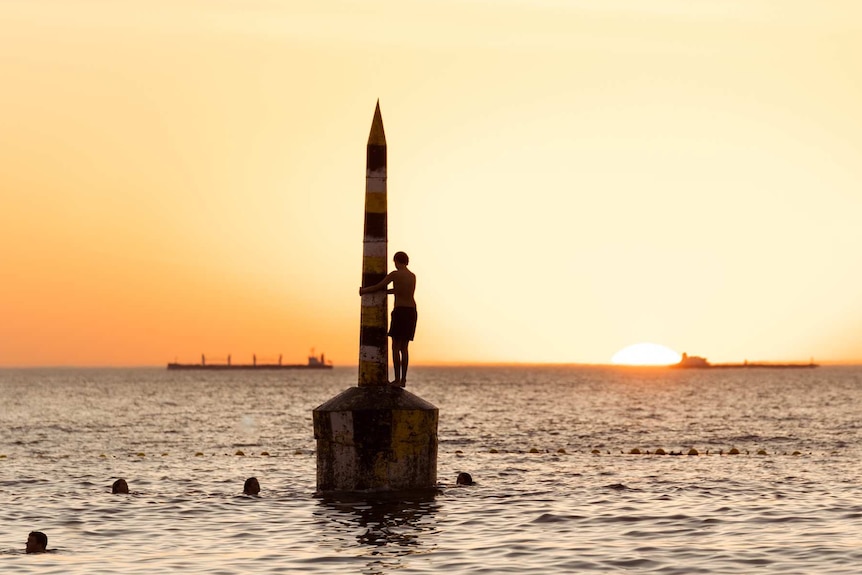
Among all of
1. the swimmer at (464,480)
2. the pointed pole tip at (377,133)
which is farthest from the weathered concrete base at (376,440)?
the pointed pole tip at (377,133)

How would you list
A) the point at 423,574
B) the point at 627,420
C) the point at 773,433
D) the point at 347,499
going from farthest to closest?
the point at 627,420
the point at 773,433
the point at 347,499
the point at 423,574

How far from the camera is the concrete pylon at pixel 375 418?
24.8m

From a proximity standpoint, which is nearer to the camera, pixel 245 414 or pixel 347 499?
pixel 347 499

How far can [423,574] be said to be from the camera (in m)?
17.2

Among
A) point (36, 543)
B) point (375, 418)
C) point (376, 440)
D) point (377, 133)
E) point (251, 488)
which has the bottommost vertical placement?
point (36, 543)

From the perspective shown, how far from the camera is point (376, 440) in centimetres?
2484

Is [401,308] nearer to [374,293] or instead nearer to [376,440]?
[374,293]

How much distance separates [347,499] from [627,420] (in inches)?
2174

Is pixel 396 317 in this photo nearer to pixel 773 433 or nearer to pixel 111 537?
pixel 111 537

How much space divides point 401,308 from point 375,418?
2.41 m

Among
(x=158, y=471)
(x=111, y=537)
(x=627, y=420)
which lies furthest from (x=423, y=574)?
(x=627, y=420)

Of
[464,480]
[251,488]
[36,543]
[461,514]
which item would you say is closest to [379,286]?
[461,514]

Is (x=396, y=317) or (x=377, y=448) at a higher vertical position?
(x=396, y=317)

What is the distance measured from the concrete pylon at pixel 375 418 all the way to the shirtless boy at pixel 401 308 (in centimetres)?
22
